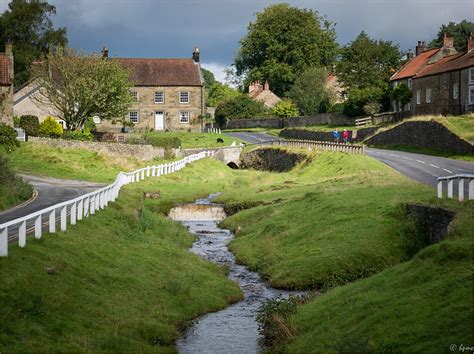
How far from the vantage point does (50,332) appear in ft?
51.5

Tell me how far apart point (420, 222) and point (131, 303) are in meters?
11.7

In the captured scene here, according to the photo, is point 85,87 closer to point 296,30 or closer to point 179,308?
point 179,308

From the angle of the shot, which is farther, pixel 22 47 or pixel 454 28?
pixel 454 28

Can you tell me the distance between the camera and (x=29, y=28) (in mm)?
113188

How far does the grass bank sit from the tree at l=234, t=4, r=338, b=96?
9811 cm

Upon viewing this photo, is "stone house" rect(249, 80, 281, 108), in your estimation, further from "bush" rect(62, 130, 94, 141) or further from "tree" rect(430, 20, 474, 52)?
"bush" rect(62, 130, 94, 141)

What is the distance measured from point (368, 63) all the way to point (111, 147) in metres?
46.5

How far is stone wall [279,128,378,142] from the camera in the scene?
79.3m

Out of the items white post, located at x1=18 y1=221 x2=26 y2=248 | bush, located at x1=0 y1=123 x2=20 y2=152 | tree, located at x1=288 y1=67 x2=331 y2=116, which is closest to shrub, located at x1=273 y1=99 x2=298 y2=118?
tree, located at x1=288 y1=67 x2=331 y2=116

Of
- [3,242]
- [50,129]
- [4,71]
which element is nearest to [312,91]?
[4,71]

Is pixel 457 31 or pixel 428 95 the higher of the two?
pixel 457 31

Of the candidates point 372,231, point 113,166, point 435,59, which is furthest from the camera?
point 435,59

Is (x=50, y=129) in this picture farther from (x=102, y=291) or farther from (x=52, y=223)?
(x=102, y=291)

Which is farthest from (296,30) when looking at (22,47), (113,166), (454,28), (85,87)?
(113,166)
